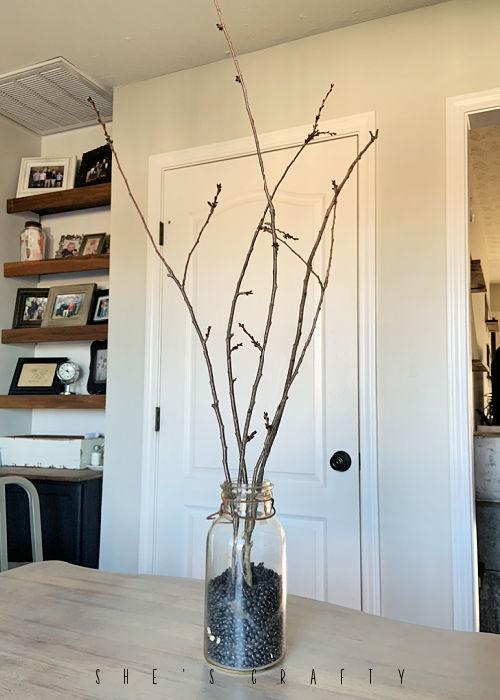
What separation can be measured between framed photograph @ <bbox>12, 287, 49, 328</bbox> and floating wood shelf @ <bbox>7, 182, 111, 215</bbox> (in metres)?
0.43

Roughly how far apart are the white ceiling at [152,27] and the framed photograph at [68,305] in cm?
102

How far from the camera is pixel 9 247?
2.94m

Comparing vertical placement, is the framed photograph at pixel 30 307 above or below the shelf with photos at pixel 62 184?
below

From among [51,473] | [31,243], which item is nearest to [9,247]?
[31,243]

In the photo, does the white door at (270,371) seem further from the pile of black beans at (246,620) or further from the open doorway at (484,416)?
the pile of black beans at (246,620)

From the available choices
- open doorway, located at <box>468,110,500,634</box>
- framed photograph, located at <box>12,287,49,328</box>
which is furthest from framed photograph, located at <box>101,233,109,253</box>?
open doorway, located at <box>468,110,500,634</box>

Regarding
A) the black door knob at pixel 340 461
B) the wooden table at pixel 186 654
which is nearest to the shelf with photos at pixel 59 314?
the black door knob at pixel 340 461

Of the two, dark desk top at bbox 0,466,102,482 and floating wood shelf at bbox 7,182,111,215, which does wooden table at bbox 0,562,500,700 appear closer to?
dark desk top at bbox 0,466,102,482

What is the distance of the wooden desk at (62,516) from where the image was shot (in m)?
2.41

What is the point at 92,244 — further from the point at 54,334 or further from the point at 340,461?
the point at 340,461

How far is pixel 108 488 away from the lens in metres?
2.40

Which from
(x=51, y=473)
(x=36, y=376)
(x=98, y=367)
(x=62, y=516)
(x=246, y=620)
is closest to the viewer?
(x=246, y=620)

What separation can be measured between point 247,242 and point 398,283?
2.08ft

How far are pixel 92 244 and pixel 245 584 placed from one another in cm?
237
